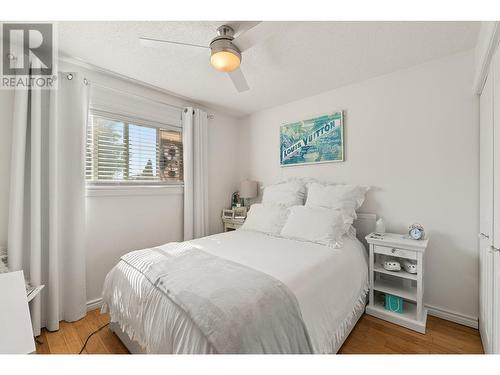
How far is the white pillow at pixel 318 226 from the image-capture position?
1.98 m

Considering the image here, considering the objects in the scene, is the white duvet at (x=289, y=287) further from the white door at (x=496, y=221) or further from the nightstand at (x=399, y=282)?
the white door at (x=496, y=221)

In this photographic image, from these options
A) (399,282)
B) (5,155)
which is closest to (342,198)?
(399,282)

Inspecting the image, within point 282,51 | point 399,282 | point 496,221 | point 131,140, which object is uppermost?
point 282,51

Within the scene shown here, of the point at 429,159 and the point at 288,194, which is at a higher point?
the point at 429,159

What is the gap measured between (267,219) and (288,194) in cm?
43

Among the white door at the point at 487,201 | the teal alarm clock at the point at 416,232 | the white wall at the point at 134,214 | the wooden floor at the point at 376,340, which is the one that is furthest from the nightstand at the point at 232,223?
the white door at the point at 487,201

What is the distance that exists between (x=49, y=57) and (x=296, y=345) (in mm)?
2798

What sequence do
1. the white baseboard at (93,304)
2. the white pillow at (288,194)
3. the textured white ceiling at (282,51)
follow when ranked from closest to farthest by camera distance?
the textured white ceiling at (282,51), the white baseboard at (93,304), the white pillow at (288,194)

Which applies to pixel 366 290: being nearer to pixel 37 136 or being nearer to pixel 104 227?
pixel 104 227

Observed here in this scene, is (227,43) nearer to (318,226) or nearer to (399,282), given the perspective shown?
(318,226)

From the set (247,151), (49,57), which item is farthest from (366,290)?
(49,57)

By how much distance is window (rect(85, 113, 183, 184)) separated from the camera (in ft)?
7.41

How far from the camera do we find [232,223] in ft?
10.3

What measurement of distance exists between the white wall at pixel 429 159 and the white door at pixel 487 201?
0.39 ft
